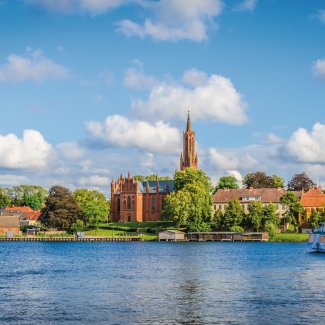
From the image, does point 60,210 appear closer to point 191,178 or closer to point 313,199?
point 191,178

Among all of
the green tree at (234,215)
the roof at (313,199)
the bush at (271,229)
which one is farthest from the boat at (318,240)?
the roof at (313,199)

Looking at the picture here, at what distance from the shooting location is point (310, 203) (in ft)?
525

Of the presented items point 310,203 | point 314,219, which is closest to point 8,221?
point 310,203

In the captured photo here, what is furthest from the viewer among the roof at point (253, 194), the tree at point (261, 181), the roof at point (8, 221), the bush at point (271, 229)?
the tree at point (261, 181)

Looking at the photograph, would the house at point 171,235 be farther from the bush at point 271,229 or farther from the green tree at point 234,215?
the bush at point 271,229

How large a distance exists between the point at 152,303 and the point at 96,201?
132 meters

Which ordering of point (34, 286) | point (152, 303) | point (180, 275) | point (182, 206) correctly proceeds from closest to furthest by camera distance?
point (152, 303) < point (34, 286) < point (180, 275) < point (182, 206)

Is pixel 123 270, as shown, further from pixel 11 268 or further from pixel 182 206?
pixel 182 206

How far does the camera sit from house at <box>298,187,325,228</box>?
15638cm

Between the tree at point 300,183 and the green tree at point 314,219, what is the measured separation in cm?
4150

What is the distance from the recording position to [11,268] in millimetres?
78250

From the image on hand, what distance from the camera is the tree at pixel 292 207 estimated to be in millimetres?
151000

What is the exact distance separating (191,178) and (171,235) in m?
18.1

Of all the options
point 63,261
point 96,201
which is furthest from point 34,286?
point 96,201
